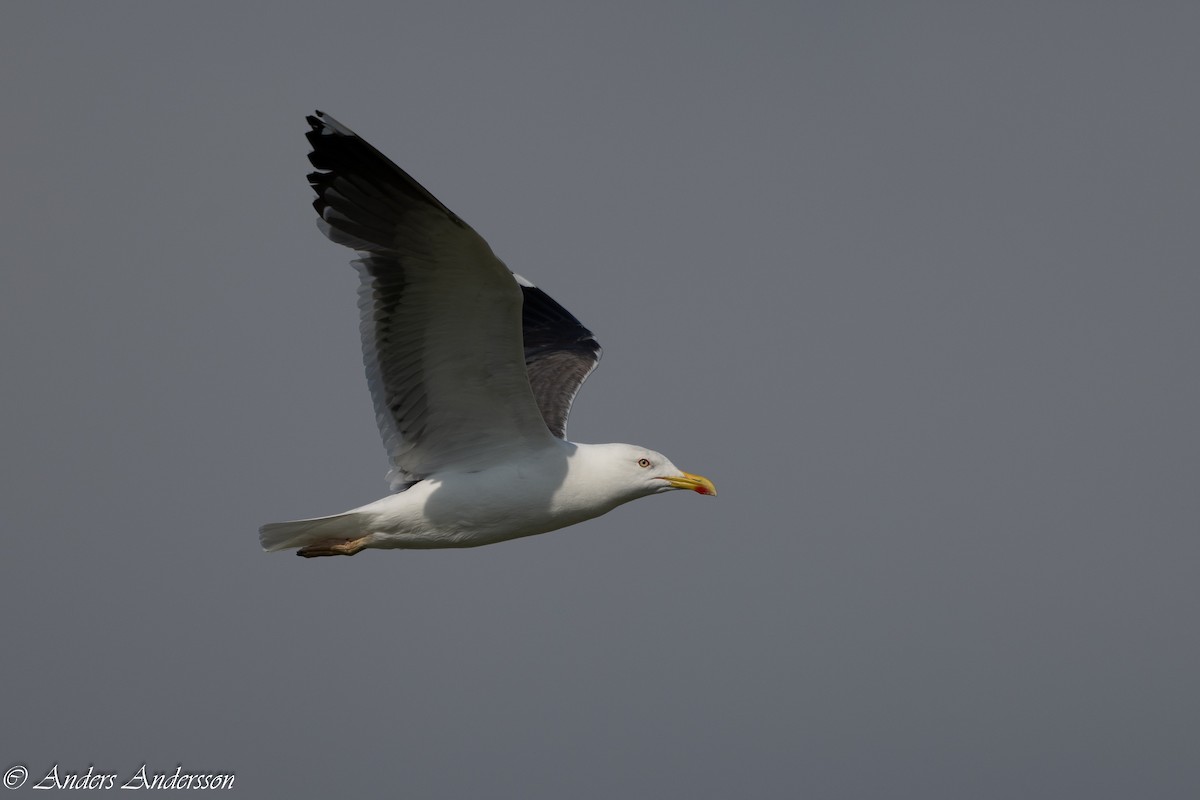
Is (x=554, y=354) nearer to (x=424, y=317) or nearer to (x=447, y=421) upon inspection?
(x=447, y=421)

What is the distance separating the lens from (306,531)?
11219mm

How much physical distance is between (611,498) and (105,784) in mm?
3917

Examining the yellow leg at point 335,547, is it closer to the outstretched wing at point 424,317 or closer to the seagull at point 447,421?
the seagull at point 447,421

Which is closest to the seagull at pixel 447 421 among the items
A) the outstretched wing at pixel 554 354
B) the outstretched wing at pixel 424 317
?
the outstretched wing at pixel 424 317

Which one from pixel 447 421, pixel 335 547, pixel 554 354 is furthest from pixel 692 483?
pixel 554 354

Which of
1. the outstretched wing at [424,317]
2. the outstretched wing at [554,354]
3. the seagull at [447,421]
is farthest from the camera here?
the outstretched wing at [554,354]

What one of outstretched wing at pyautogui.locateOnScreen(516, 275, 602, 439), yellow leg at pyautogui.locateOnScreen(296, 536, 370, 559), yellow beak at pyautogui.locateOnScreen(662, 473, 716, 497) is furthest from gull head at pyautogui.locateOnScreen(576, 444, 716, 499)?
yellow leg at pyautogui.locateOnScreen(296, 536, 370, 559)

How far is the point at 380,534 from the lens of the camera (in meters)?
11.2

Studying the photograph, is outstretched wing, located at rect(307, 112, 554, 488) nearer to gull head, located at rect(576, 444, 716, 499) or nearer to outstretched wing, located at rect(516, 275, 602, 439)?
gull head, located at rect(576, 444, 716, 499)

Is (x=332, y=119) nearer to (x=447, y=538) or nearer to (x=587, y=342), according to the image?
(x=447, y=538)

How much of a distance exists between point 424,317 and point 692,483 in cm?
222

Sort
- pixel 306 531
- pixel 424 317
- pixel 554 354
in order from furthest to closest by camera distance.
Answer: pixel 554 354 < pixel 306 531 < pixel 424 317

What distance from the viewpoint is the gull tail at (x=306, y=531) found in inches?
438

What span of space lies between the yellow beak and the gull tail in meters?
2.16
